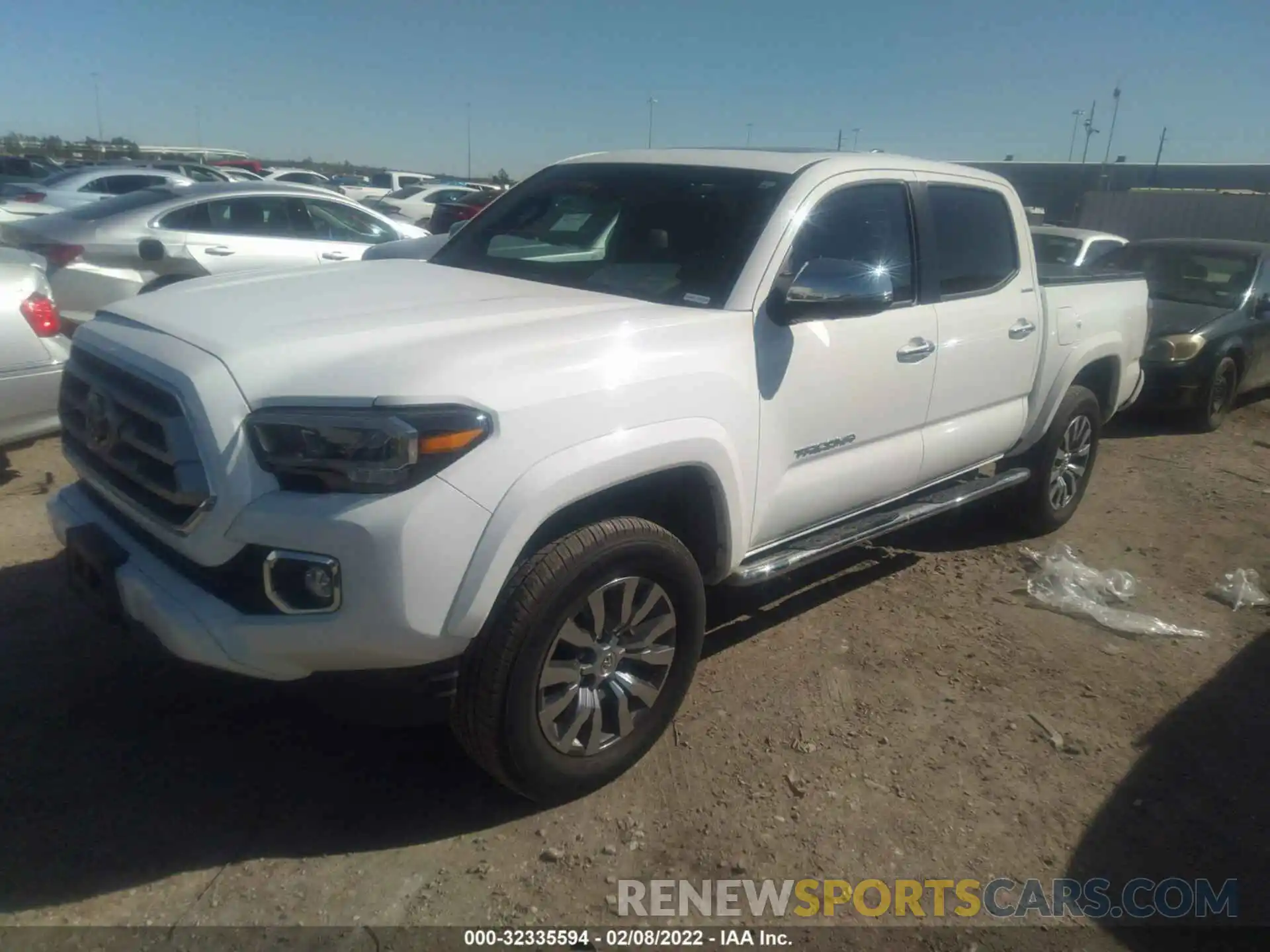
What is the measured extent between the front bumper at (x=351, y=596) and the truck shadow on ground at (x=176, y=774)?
15 cm

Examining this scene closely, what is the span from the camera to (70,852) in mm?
2656

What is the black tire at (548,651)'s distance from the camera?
2588mm

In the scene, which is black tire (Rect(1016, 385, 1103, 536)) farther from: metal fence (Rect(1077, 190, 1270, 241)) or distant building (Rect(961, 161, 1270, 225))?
distant building (Rect(961, 161, 1270, 225))

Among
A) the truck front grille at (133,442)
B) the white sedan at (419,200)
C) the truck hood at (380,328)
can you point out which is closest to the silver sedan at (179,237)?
the truck hood at (380,328)

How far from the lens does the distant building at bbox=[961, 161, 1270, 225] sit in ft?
124

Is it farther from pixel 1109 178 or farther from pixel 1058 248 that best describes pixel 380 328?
pixel 1109 178

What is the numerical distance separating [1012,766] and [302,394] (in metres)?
2.65

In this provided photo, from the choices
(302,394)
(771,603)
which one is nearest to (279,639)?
(302,394)

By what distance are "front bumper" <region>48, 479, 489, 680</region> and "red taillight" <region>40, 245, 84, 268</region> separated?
566 centimetres

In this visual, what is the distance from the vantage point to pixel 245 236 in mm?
7992

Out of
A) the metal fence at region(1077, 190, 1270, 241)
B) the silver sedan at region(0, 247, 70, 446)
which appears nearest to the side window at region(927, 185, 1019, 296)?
the silver sedan at region(0, 247, 70, 446)

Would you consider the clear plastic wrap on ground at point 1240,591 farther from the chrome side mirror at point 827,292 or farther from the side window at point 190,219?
the side window at point 190,219

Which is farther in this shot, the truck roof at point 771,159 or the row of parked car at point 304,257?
the row of parked car at point 304,257

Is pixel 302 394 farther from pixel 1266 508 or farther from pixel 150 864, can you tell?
pixel 1266 508
